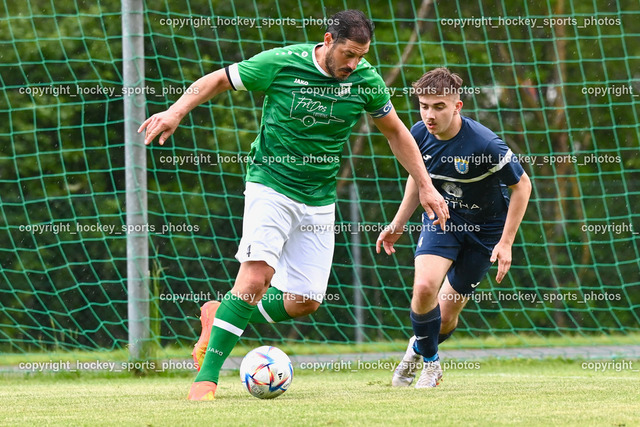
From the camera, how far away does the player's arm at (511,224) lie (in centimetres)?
489

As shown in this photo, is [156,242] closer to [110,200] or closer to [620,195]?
[110,200]

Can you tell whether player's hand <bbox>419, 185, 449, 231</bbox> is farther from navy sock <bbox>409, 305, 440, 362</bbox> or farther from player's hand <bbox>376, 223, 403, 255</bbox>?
navy sock <bbox>409, 305, 440, 362</bbox>

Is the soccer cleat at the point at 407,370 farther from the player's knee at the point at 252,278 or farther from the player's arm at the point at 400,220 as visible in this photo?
the player's knee at the point at 252,278

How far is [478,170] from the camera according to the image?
203 inches

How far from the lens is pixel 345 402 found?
405 cm

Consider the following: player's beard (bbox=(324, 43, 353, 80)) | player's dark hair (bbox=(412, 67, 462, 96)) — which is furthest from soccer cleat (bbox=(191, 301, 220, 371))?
player's dark hair (bbox=(412, 67, 462, 96))

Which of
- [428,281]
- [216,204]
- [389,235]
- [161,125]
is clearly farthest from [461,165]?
[216,204]

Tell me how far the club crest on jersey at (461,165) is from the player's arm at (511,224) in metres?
0.29

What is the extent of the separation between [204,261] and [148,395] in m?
5.59

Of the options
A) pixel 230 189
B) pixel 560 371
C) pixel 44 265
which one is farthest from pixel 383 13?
pixel 560 371

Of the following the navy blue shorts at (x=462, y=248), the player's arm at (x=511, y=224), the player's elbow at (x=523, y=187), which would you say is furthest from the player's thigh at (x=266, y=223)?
the player's elbow at (x=523, y=187)

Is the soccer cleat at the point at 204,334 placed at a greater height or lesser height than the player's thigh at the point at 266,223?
lesser

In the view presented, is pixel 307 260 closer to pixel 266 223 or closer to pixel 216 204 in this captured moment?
pixel 266 223

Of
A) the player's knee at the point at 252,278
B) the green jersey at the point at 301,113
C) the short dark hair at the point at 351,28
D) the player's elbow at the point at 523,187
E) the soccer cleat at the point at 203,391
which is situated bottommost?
the soccer cleat at the point at 203,391
